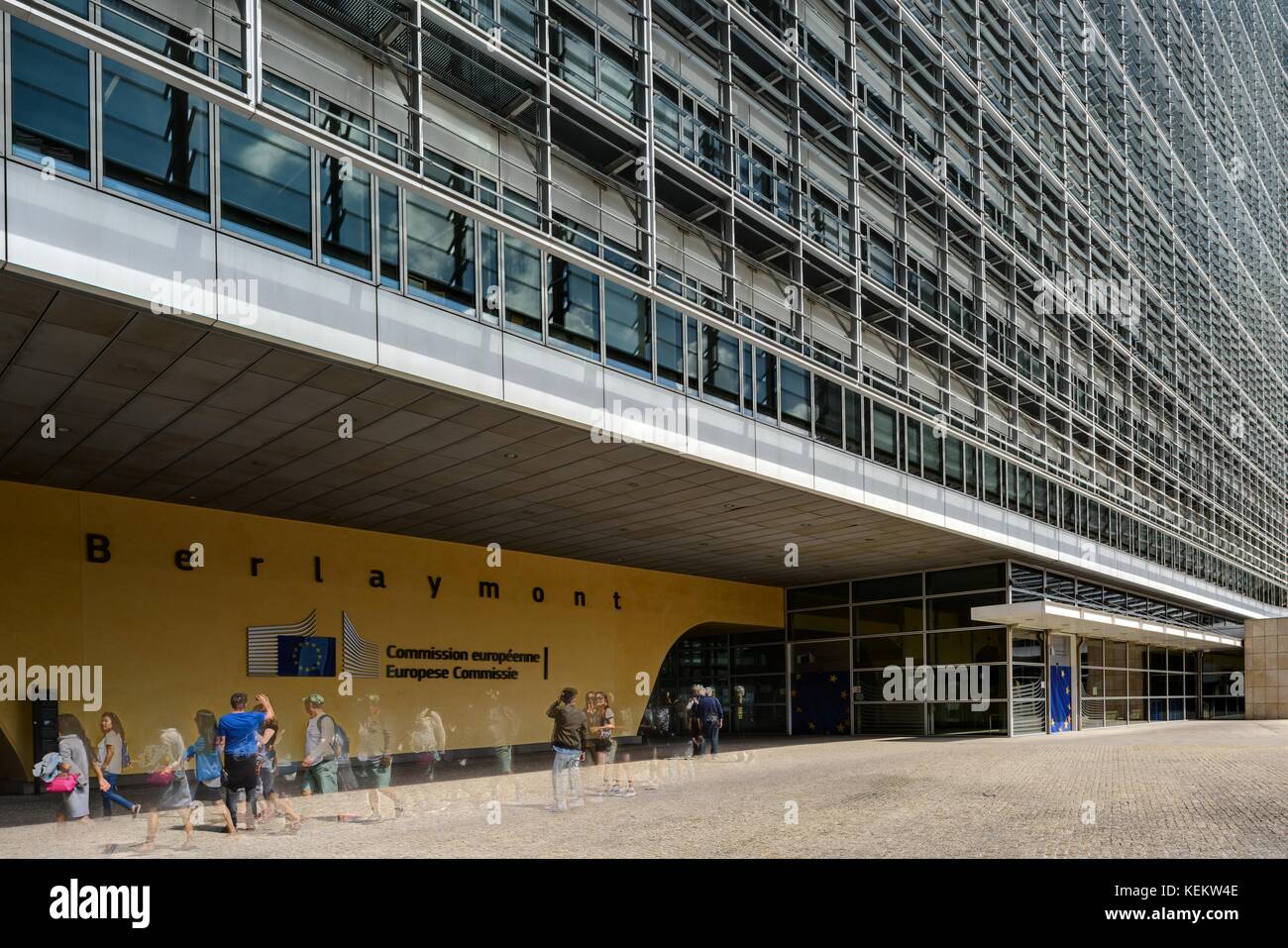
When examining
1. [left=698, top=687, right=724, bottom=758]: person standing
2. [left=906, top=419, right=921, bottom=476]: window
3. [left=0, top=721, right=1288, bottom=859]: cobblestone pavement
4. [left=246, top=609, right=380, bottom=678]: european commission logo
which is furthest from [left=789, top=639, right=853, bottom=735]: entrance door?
[left=246, top=609, right=380, bottom=678]: european commission logo

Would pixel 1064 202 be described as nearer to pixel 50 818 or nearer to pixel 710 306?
pixel 710 306

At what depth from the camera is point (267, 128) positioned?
11.4m

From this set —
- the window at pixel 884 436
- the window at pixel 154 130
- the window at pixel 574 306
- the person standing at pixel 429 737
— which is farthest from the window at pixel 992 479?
the window at pixel 154 130

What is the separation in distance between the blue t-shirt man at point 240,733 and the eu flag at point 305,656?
842cm

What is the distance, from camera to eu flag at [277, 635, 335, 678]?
62.7 feet

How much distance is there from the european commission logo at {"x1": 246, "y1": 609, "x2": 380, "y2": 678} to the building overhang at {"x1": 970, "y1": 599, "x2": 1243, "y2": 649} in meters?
14.8

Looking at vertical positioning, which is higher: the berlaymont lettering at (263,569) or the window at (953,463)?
the window at (953,463)

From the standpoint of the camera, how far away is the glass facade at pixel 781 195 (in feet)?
37.3

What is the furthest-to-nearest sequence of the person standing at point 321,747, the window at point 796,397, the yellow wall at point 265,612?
the window at point 796,397, the yellow wall at point 265,612, the person standing at point 321,747

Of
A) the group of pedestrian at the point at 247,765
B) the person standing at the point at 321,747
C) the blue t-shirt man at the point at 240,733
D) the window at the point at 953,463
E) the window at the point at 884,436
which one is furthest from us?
the window at the point at 953,463

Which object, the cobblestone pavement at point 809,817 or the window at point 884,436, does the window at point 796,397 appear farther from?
the cobblestone pavement at point 809,817

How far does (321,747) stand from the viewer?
523 inches

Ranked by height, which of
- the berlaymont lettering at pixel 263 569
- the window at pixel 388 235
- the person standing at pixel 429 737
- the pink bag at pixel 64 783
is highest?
the window at pixel 388 235

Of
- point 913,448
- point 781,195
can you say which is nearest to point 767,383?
point 781,195
